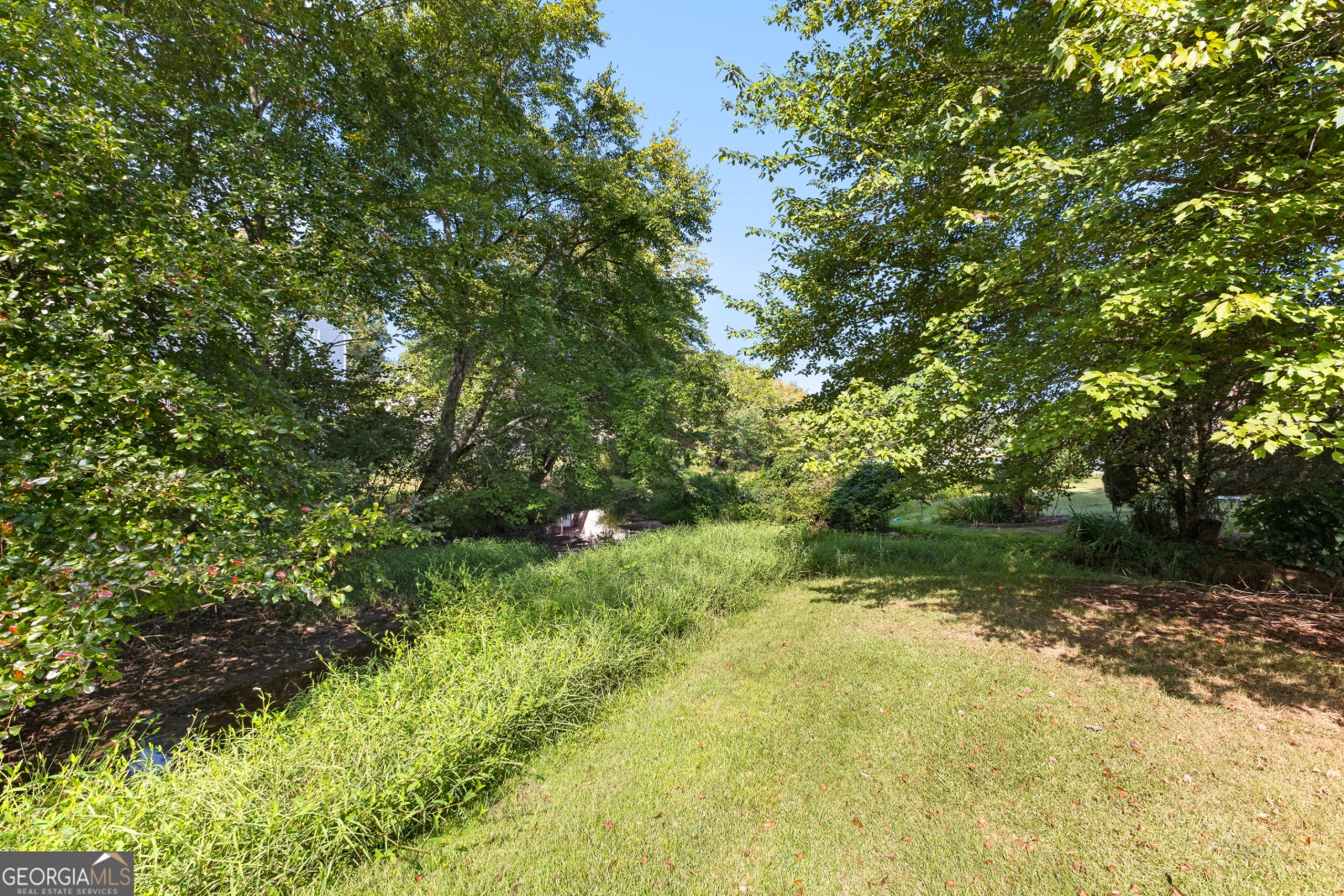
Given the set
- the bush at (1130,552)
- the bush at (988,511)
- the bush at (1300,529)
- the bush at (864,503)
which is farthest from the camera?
the bush at (988,511)

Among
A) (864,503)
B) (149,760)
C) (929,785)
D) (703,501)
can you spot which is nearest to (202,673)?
(149,760)

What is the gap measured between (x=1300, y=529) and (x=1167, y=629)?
3602 millimetres

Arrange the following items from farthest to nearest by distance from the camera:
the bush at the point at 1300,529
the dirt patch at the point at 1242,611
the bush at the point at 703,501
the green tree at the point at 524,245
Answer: the bush at the point at 703,501 → the green tree at the point at 524,245 → the bush at the point at 1300,529 → the dirt patch at the point at 1242,611

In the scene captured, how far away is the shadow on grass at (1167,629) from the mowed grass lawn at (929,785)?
55 mm

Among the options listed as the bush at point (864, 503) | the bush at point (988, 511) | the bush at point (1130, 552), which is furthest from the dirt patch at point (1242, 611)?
the bush at point (988, 511)

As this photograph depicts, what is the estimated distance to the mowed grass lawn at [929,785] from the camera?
8.50ft

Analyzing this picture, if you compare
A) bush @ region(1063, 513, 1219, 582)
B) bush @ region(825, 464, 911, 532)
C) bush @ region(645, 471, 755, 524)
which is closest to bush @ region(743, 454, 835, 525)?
bush @ region(825, 464, 911, 532)

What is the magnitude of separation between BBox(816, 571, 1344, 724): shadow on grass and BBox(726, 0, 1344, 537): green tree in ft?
7.33

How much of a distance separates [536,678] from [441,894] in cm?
162

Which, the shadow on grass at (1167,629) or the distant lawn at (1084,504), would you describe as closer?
the shadow on grass at (1167,629)

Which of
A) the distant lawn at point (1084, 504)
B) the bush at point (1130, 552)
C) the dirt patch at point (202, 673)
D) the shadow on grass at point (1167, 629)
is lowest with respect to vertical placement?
the dirt patch at point (202, 673)

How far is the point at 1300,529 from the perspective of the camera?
22.1ft

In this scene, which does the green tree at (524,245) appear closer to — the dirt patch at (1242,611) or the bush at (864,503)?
the bush at (864,503)

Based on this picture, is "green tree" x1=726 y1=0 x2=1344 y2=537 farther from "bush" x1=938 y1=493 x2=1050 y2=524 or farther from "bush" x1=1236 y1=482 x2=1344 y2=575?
"bush" x1=938 y1=493 x2=1050 y2=524
